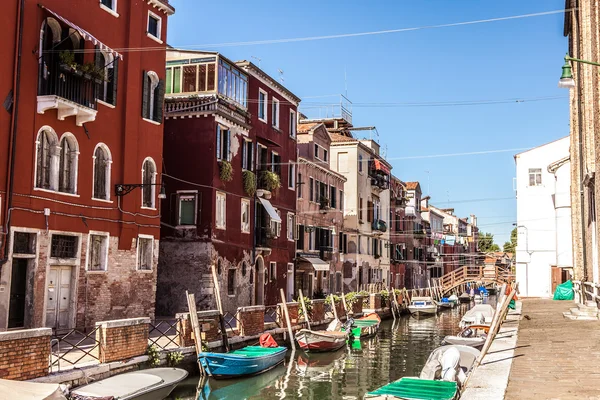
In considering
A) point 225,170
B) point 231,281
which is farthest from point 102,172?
point 231,281

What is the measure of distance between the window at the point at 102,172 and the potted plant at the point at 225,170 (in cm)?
685

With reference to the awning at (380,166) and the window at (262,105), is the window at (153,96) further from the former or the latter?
the awning at (380,166)

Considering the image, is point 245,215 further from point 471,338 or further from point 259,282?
point 471,338

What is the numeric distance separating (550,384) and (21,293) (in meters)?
13.2

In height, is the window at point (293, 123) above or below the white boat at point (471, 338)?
above

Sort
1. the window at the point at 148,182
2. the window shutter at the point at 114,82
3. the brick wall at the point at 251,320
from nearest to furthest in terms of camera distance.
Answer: the window shutter at the point at 114,82
the brick wall at the point at 251,320
the window at the point at 148,182

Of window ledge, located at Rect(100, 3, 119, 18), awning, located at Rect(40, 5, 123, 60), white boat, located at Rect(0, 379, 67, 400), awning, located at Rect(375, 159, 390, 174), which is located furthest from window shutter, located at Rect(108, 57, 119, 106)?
awning, located at Rect(375, 159, 390, 174)

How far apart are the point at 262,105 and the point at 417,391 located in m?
21.0

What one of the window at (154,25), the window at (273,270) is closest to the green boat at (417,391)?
the window at (154,25)

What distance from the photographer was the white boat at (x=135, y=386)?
12133 millimetres

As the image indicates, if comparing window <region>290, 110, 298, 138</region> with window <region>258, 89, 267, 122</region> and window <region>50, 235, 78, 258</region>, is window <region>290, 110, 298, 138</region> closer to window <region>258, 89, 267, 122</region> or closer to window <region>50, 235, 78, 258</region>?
window <region>258, 89, 267, 122</region>

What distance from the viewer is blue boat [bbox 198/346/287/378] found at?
657 inches

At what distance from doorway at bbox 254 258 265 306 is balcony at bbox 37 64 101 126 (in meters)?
13.0

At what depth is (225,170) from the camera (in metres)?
26.2
